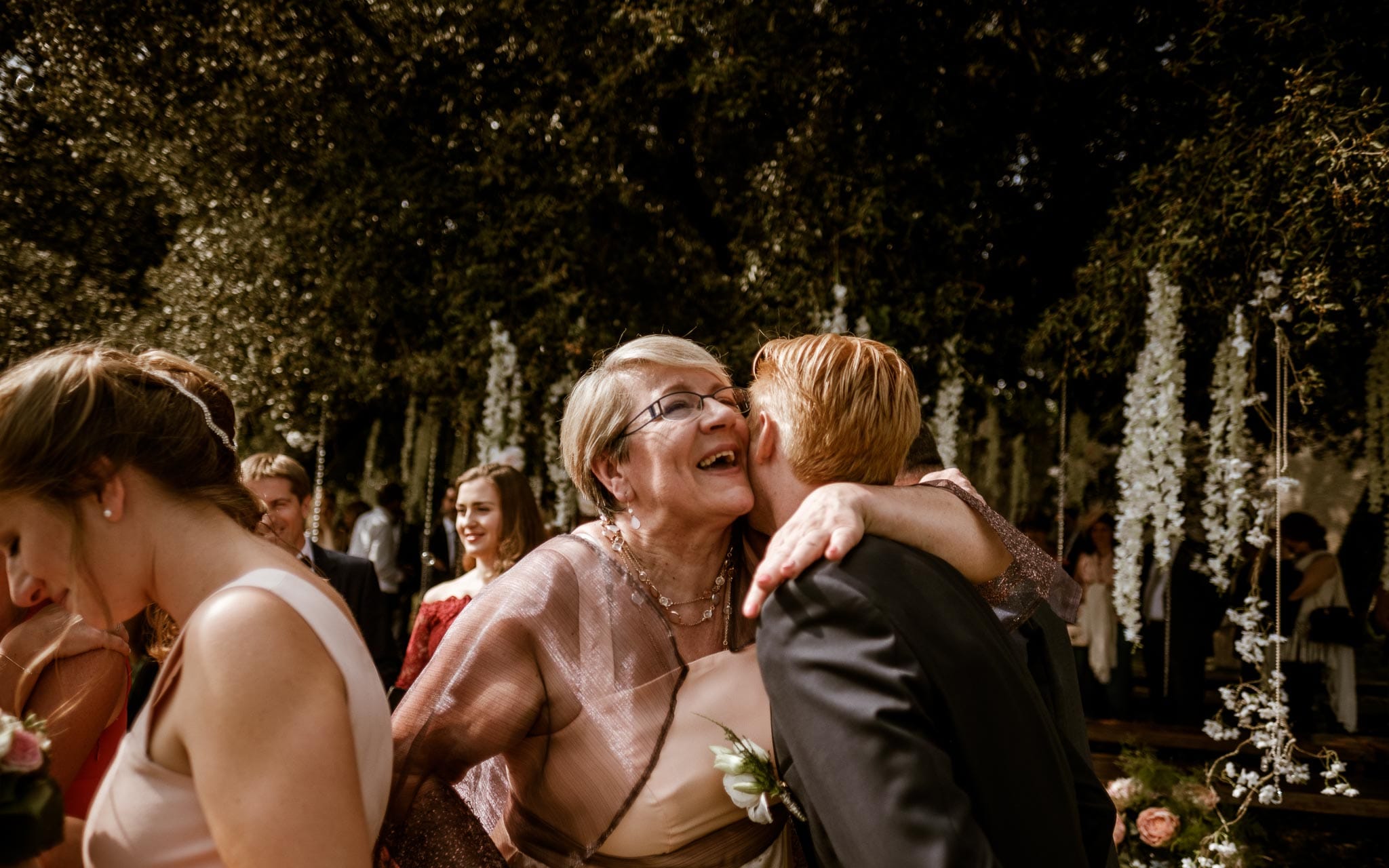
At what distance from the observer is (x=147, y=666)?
3.48 m

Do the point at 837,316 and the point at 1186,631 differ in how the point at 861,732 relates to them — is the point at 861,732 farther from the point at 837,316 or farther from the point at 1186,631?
the point at 1186,631

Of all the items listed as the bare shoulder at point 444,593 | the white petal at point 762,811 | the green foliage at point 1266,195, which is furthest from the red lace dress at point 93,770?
the green foliage at point 1266,195

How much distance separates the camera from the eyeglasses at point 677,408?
86.3 inches

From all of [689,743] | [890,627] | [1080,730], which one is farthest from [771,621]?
[1080,730]

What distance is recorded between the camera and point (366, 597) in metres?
4.96

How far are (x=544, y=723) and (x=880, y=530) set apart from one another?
34.7 inches

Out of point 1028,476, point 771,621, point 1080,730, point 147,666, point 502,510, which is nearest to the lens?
point 771,621

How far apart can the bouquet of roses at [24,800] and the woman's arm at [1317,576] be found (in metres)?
8.64

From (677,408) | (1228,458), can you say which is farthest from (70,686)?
(1228,458)

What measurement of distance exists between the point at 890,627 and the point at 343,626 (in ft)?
2.76

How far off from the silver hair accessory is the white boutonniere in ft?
3.41

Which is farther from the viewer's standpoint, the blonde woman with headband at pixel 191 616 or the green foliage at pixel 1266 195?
the green foliage at pixel 1266 195

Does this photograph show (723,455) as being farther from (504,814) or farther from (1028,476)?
(1028,476)

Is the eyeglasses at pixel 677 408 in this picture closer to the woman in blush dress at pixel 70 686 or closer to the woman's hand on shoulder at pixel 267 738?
the woman's hand on shoulder at pixel 267 738
